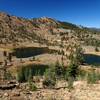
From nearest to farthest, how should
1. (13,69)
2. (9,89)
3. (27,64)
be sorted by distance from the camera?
(9,89) < (13,69) < (27,64)

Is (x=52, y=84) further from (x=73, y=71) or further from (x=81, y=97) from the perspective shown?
(x=73, y=71)

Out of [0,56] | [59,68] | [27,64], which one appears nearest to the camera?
[59,68]

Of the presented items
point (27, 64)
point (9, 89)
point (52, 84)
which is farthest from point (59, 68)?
point (9, 89)

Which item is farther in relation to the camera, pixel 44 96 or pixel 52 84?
pixel 52 84

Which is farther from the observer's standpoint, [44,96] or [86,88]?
[86,88]

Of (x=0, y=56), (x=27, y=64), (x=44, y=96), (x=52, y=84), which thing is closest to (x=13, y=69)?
(x=27, y=64)

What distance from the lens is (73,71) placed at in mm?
86062

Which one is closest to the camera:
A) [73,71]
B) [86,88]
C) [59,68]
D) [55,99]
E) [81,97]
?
[55,99]

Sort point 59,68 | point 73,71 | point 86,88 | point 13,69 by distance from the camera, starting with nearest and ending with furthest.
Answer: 1. point 86,88
2. point 73,71
3. point 59,68
4. point 13,69

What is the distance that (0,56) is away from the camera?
196500 millimetres

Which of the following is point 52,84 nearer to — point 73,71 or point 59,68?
point 73,71

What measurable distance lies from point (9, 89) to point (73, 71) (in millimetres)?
56085

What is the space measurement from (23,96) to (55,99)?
10.8 ft

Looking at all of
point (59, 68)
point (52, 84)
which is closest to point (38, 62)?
point (59, 68)
